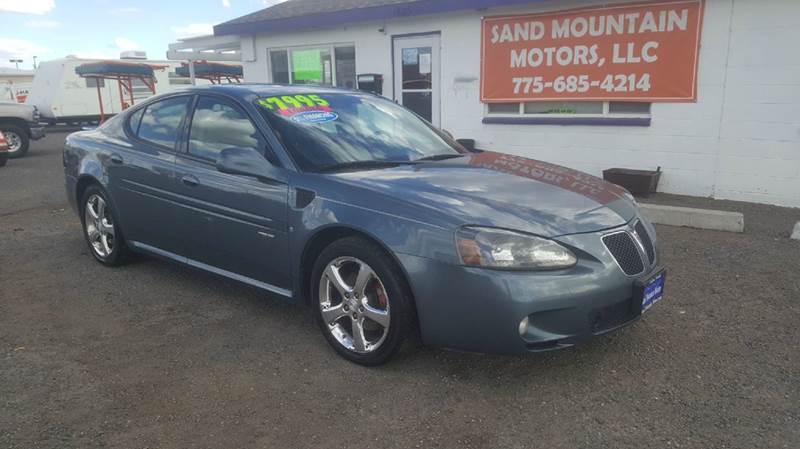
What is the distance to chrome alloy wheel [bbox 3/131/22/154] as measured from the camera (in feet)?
46.5

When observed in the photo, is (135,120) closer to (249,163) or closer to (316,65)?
(249,163)

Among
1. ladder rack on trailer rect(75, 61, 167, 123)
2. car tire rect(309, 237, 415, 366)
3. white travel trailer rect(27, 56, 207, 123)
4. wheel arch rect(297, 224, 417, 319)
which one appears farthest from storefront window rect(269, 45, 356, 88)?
white travel trailer rect(27, 56, 207, 123)

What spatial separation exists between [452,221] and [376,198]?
47cm

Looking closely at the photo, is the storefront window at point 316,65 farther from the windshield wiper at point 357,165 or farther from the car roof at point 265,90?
the windshield wiper at point 357,165

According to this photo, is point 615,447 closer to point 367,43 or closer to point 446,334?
point 446,334

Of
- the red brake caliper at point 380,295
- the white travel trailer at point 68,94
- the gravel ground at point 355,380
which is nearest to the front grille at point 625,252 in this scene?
the gravel ground at point 355,380

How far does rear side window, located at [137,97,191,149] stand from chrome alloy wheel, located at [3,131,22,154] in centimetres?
1199

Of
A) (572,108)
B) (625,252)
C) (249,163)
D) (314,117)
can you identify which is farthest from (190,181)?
(572,108)

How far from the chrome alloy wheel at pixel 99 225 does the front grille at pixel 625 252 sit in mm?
3970

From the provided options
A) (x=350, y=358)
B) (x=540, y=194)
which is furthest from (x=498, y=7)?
(x=350, y=358)

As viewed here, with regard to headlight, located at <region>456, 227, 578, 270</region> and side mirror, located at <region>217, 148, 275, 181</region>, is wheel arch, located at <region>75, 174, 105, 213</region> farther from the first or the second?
headlight, located at <region>456, 227, 578, 270</region>

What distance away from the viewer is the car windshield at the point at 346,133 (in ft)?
11.9

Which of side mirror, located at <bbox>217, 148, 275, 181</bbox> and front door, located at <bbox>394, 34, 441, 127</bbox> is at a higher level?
front door, located at <bbox>394, 34, 441, 127</bbox>

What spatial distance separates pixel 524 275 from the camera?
2.79 meters
